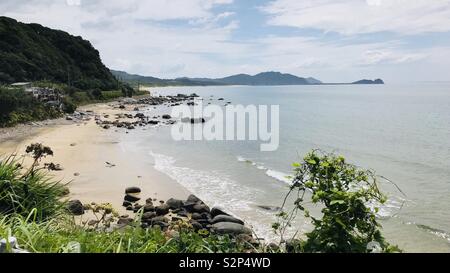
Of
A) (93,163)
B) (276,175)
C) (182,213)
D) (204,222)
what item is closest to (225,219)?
(204,222)

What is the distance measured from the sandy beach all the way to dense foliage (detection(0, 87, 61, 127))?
1155mm

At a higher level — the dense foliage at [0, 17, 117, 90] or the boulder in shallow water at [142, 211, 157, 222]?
the dense foliage at [0, 17, 117, 90]

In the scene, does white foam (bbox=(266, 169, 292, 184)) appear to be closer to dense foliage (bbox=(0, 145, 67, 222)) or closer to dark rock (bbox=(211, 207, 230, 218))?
dark rock (bbox=(211, 207, 230, 218))

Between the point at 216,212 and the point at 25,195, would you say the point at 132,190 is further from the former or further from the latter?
the point at 25,195

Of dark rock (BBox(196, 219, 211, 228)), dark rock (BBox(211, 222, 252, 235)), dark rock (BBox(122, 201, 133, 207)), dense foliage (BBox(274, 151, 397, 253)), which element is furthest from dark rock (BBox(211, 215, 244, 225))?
dense foliage (BBox(274, 151, 397, 253))

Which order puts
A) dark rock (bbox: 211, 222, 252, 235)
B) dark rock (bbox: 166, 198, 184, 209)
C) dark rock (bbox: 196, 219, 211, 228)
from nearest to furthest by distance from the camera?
1. dark rock (bbox: 211, 222, 252, 235)
2. dark rock (bbox: 196, 219, 211, 228)
3. dark rock (bbox: 166, 198, 184, 209)

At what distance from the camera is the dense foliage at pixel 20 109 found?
32.2m

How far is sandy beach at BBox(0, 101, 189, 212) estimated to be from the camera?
53.0ft

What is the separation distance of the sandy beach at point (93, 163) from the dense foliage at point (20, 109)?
1.16 m

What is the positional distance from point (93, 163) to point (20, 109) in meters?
18.0

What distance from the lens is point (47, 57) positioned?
8769cm

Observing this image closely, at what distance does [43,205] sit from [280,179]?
1560 centimetres

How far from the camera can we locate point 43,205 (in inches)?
267

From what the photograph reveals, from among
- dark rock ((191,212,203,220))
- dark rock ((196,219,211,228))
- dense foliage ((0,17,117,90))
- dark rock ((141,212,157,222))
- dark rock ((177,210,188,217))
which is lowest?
dark rock ((196,219,211,228))
